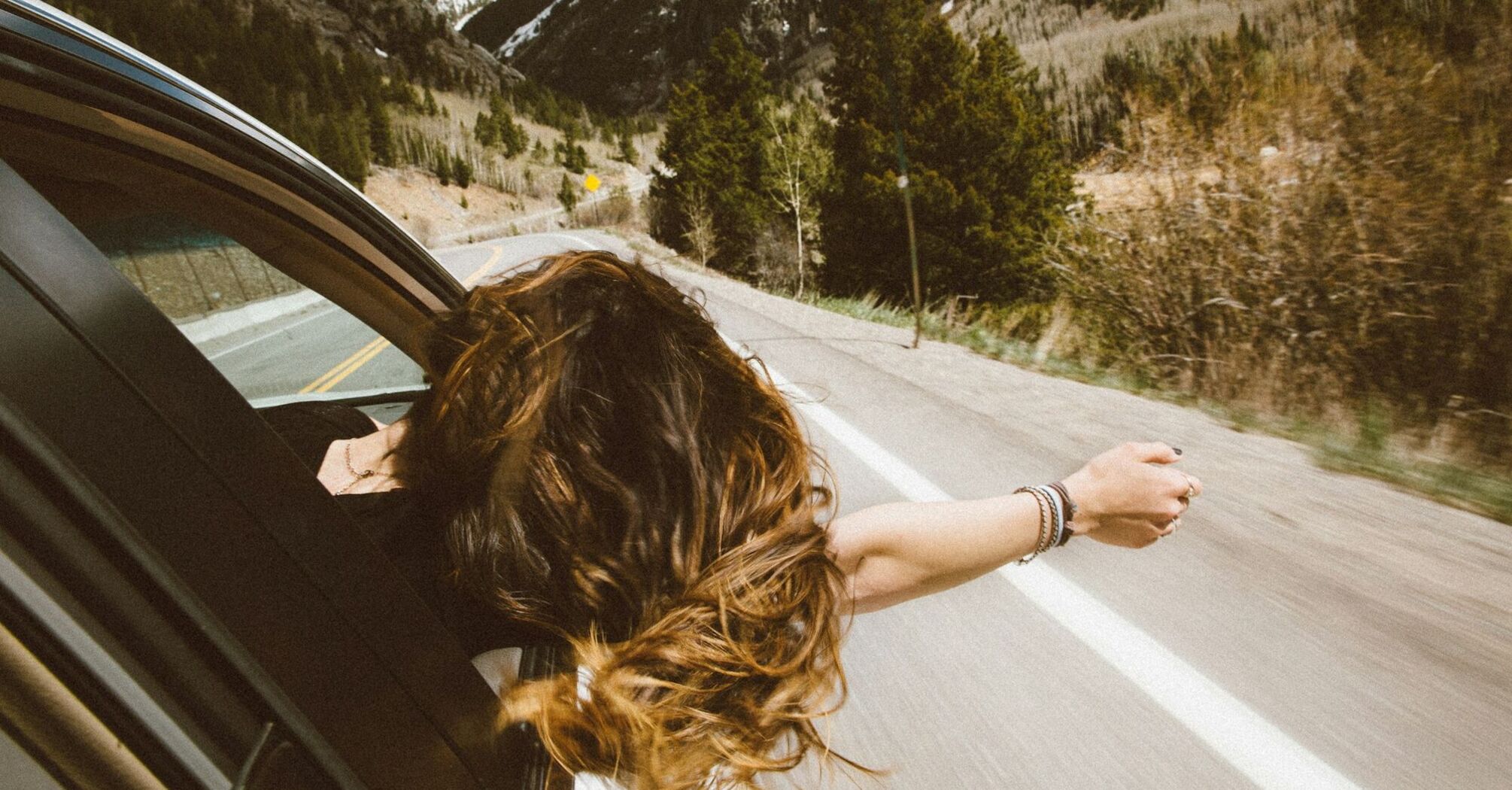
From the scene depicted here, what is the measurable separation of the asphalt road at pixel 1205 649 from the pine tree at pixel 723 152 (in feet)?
100

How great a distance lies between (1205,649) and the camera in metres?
2.15

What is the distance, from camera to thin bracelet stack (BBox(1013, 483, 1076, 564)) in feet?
4.47

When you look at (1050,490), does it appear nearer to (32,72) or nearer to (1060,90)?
(32,72)

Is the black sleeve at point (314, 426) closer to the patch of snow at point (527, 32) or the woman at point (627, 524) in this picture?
the woman at point (627, 524)

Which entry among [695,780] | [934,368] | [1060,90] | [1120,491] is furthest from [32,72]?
[1060,90]

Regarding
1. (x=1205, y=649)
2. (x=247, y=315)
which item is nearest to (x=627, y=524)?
(x=247, y=315)

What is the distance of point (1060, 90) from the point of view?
47688 millimetres

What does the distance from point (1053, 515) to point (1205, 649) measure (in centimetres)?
129

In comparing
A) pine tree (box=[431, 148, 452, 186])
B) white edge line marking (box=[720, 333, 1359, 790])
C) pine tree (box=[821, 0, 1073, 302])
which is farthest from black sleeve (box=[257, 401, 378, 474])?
pine tree (box=[431, 148, 452, 186])

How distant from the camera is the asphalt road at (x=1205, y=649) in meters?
1.75

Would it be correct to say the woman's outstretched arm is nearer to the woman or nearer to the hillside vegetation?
the woman

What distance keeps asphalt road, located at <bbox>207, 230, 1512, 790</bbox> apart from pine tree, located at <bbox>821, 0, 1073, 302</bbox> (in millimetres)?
23827

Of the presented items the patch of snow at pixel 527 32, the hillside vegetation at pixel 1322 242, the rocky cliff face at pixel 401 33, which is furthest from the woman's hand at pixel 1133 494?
the patch of snow at pixel 527 32

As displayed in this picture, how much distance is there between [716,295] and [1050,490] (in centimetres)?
1295
